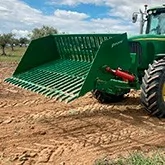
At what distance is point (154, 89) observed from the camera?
6.68 meters

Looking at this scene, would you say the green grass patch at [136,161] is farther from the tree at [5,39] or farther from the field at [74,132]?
the tree at [5,39]

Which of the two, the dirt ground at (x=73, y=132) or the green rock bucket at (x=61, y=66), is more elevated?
the green rock bucket at (x=61, y=66)

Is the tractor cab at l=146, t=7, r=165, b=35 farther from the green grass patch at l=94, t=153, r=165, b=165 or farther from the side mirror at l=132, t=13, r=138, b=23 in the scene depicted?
the green grass patch at l=94, t=153, r=165, b=165

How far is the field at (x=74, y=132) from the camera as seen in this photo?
16.5 feet

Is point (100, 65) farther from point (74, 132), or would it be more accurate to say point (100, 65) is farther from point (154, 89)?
point (74, 132)

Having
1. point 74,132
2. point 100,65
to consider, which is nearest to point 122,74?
point 100,65

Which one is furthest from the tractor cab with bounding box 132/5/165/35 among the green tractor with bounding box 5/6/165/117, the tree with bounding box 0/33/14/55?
the tree with bounding box 0/33/14/55

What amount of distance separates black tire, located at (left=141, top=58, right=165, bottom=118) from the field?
0.31 m

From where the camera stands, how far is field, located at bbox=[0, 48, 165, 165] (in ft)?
16.5

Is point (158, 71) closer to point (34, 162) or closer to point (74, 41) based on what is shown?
point (74, 41)

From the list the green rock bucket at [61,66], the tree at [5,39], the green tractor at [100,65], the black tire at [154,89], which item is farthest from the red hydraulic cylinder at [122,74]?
the tree at [5,39]

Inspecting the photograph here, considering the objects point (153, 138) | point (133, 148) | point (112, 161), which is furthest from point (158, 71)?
point (112, 161)

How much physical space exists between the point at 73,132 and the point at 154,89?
170 cm

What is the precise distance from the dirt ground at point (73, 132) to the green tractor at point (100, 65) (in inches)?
19.9
